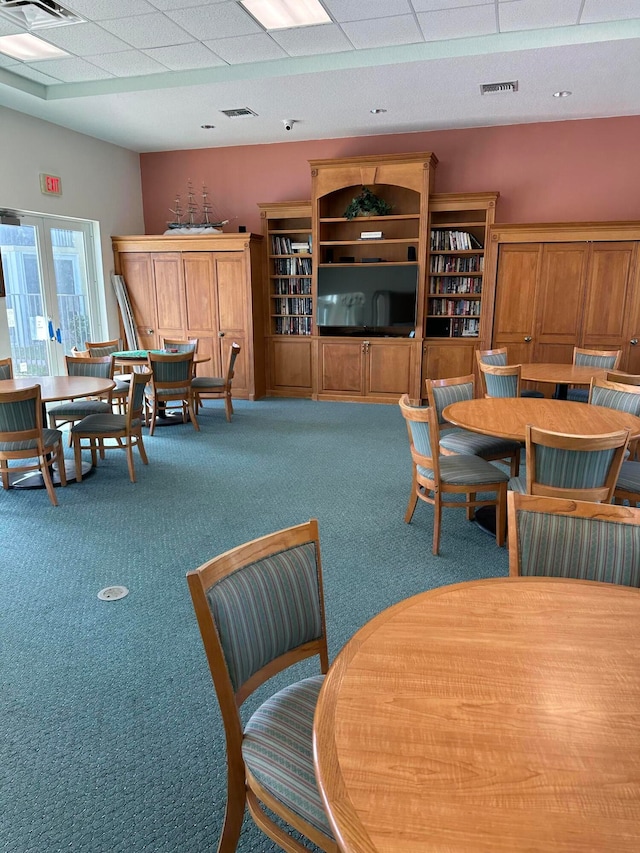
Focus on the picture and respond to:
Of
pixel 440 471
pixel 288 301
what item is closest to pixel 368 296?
pixel 288 301

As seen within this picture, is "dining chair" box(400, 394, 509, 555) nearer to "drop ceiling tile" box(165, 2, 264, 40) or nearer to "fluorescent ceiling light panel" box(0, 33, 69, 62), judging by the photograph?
"drop ceiling tile" box(165, 2, 264, 40)

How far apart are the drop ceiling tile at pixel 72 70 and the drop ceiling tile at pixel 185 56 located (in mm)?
677

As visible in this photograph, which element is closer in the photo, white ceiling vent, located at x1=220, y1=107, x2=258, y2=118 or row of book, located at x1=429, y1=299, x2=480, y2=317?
white ceiling vent, located at x1=220, y1=107, x2=258, y2=118

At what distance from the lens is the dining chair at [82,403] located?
16.0 feet

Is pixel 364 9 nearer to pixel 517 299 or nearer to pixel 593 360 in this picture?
pixel 517 299

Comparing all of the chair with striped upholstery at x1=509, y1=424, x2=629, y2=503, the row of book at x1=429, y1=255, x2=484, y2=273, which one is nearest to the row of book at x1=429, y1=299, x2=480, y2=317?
the row of book at x1=429, y1=255, x2=484, y2=273

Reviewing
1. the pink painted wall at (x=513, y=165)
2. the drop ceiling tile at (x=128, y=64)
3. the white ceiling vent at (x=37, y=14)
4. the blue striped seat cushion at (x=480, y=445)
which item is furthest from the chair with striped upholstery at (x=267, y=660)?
the pink painted wall at (x=513, y=165)

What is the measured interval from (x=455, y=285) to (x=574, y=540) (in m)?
5.96

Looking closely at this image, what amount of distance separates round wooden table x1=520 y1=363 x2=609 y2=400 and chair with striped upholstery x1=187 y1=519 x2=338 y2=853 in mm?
3729

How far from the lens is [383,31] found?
4430 mm

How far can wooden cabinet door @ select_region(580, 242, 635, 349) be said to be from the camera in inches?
244

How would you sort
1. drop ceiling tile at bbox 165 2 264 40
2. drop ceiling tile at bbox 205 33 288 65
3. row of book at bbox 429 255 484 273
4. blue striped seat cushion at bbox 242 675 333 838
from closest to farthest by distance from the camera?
1. blue striped seat cushion at bbox 242 675 333 838
2. drop ceiling tile at bbox 165 2 264 40
3. drop ceiling tile at bbox 205 33 288 65
4. row of book at bbox 429 255 484 273

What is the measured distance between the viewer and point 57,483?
4.44m

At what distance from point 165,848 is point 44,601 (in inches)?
61.8
